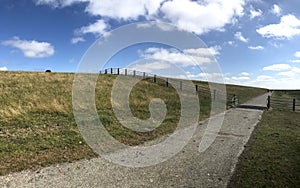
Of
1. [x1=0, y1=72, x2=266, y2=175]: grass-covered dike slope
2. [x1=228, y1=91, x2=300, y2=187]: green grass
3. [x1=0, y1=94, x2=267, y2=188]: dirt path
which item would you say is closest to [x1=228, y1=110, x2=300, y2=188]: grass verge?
[x1=228, y1=91, x2=300, y2=187]: green grass

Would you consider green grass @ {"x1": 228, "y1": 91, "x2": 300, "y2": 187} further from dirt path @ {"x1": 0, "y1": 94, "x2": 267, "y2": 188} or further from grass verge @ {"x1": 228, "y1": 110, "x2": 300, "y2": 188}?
dirt path @ {"x1": 0, "y1": 94, "x2": 267, "y2": 188}

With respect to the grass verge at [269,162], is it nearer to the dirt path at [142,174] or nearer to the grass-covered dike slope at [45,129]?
the dirt path at [142,174]

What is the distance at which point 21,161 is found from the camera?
31.3ft

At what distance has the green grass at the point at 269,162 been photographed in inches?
316

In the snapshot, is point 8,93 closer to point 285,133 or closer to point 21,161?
point 21,161

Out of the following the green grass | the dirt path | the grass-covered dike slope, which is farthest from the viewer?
the grass-covered dike slope

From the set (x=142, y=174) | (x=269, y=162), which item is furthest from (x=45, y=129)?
(x=269, y=162)

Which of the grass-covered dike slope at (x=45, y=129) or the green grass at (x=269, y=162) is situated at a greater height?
the grass-covered dike slope at (x=45, y=129)

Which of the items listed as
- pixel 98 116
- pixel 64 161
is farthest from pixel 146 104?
pixel 64 161

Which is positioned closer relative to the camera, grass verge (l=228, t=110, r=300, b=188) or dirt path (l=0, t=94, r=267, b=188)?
dirt path (l=0, t=94, r=267, b=188)

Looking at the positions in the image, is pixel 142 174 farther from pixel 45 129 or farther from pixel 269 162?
pixel 45 129

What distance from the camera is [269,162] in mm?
9891

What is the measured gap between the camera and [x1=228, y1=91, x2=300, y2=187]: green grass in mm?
8023

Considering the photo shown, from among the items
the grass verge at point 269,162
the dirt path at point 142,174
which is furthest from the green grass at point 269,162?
the dirt path at point 142,174
